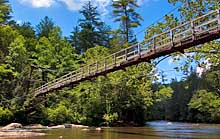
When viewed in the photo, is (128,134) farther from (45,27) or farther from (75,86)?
(45,27)

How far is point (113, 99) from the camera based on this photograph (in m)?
39.3

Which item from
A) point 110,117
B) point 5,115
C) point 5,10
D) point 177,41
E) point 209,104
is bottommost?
point 110,117

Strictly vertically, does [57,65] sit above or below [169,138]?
above

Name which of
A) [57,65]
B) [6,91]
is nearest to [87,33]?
[57,65]

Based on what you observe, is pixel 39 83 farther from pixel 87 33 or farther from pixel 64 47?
pixel 87 33

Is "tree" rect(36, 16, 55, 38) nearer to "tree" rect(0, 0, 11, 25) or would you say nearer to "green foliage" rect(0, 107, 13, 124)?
"tree" rect(0, 0, 11, 25)

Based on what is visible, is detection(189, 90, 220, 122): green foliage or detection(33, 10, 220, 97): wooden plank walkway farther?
→ detection(189, 90, 220, 122): green foliage

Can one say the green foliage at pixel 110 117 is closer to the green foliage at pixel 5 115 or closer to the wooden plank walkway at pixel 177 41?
the green foliage at pixel 5 115

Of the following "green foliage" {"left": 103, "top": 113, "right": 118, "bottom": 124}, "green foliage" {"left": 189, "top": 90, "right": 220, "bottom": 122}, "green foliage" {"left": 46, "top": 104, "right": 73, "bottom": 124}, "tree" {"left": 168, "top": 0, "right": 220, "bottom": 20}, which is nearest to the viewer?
"tree" {"left": 168, "top": 0, "right": 220, "bottom": 20}

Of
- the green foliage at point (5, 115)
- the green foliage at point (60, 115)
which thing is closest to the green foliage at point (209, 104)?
the green foliage at point (60, 115)

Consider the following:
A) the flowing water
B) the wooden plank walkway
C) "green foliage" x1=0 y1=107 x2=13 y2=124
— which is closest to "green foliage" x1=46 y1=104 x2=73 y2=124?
"green foliage" x1=0 y1=107 x2=13 y2=124

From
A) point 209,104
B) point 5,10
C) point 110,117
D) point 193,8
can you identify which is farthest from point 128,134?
point 5,10

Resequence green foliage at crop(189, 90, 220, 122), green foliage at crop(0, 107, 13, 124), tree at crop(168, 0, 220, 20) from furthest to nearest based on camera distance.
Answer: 1. green foliage at crop(189, 90, 220, 122)
2. green foliage at crop(0, 107, 13, 124)
3. tree at crop(168, 0, 220, 20)

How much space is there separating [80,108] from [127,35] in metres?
12.4
